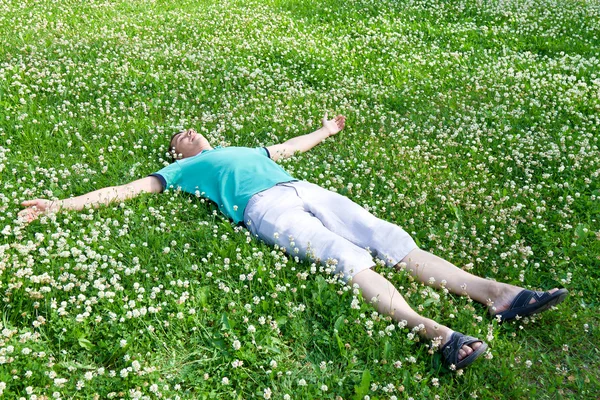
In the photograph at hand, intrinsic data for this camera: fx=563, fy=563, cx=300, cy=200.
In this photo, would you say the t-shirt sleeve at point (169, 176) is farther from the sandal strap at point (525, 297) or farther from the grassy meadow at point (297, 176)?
the sandal strap at point (525, 297)

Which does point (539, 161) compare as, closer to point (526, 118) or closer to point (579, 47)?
point (526, 118)

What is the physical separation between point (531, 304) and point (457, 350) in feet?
2.93

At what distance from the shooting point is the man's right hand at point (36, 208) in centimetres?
541

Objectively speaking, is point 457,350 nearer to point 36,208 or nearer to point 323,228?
point 323,228

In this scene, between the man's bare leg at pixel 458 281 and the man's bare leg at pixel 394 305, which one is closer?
the man's bare leg at pixel 394 305

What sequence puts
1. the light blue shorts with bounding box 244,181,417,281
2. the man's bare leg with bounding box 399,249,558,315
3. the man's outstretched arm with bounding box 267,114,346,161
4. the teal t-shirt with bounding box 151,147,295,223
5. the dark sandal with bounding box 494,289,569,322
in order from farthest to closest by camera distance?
the man's outstretched arm with bounding box 267,114,346,161, the teal t-shirt with bounding box 151,147,295,223, the light blue shorts with bounding box 244,181,417,281, the man's bare leg with bounding box 399,249,558,315, the dark sandal with bounding box 494,289,569,322

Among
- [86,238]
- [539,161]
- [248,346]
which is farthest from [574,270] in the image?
[86,238]

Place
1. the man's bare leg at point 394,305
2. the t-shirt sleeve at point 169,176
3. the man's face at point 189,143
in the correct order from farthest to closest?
the man's face at point 189,143
the t-shirt sleeve at point 169,176
the man's bare leg at point 394,305

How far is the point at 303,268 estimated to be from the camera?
5000 mm

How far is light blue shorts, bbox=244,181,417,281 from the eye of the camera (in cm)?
488

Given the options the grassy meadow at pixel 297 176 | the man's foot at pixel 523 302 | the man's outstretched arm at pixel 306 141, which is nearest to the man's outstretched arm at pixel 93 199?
the grassy meadow at pixel 297 176

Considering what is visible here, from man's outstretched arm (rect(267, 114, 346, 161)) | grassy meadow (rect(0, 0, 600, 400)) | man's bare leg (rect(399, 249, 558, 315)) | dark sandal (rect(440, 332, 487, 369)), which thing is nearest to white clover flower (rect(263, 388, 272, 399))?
grassy meadow (rect(0, 0, 600, 400))

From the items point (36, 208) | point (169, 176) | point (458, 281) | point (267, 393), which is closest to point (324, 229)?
point (458, 281)

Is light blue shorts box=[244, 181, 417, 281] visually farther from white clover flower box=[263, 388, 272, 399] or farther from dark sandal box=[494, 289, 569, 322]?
white clover flower box=[263, 388, 272, 399]
